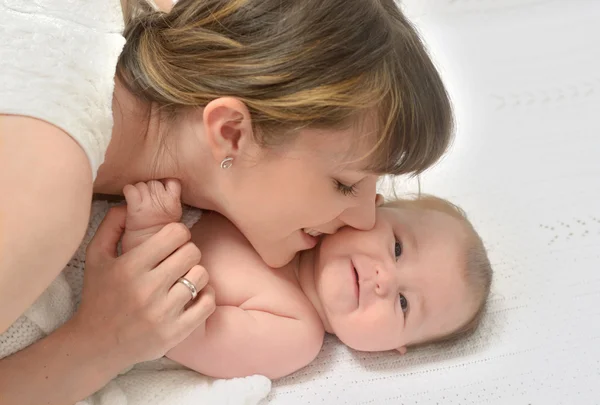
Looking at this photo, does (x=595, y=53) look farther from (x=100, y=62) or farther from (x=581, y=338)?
(x=100, y=62)

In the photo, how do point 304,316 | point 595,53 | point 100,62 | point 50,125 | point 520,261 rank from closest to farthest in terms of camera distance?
point 50,125
point 100,62
point 304,316
point 520,261
point 595,53

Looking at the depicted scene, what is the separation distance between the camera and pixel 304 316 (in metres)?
1.17

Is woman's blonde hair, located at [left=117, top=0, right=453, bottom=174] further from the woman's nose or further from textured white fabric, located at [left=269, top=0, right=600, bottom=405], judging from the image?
textured white fabric, located at [left=269, top=0, right=600, bottom=405]

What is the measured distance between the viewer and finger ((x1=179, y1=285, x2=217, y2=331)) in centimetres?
A: 103

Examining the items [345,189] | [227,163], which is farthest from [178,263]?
[345,189]

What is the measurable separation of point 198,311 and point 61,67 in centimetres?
41

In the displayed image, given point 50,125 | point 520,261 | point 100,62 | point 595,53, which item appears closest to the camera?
point 50,125

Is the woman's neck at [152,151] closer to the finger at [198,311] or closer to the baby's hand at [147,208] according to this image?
the baby's hand at [147,208]

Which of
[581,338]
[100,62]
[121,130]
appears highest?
[100,62]

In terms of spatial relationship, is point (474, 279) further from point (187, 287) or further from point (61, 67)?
point (61, 67)

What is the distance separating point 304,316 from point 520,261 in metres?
0.48

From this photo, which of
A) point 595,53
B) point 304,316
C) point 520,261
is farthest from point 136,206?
point 595,53

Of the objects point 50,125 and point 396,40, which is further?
point 396,40

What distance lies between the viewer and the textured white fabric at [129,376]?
3.27ft
